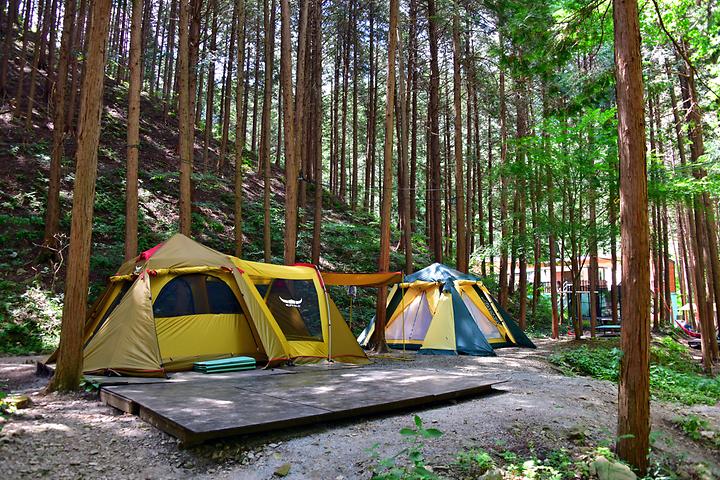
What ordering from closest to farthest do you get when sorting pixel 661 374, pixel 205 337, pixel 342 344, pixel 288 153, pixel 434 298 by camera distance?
pixel 205 337 < pixel 342 344 < pixel 661 374 < pixel 288 153 < pixel 434 298

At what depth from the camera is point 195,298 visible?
335 inches

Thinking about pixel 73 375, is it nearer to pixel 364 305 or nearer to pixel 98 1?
pixel 98 1

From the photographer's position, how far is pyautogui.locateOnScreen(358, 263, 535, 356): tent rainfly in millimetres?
12109

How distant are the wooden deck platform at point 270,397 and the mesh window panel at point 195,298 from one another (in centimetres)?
141

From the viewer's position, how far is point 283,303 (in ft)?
31.4

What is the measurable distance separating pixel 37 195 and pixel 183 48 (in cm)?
816

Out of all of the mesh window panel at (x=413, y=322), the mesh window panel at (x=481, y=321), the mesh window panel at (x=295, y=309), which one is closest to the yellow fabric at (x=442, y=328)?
the mesh window panel at (x=413, y=322)

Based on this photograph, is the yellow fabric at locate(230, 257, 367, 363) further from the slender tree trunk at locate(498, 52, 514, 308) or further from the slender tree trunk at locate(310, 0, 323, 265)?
the slender tree trunk at locate(498, 52, 514, 308)

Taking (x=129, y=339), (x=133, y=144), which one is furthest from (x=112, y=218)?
(x=129, y=339)

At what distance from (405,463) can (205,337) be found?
5.29 m

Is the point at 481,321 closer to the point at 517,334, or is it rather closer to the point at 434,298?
the point at 517,334

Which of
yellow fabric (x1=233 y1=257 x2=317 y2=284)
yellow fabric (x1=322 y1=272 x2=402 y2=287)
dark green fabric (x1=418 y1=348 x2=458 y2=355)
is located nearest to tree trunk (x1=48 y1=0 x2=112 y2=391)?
yellow fabric (x1=233 y1=257 x2=317 y2=284)

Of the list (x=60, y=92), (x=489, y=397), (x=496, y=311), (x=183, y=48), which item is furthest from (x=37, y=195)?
(x=489, y=397)

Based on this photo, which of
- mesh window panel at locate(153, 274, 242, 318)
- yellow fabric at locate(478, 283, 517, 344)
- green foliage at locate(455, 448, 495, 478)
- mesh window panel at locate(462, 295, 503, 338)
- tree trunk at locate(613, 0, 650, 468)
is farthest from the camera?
yellow fabric at locate(478, 283, 517, 344)
